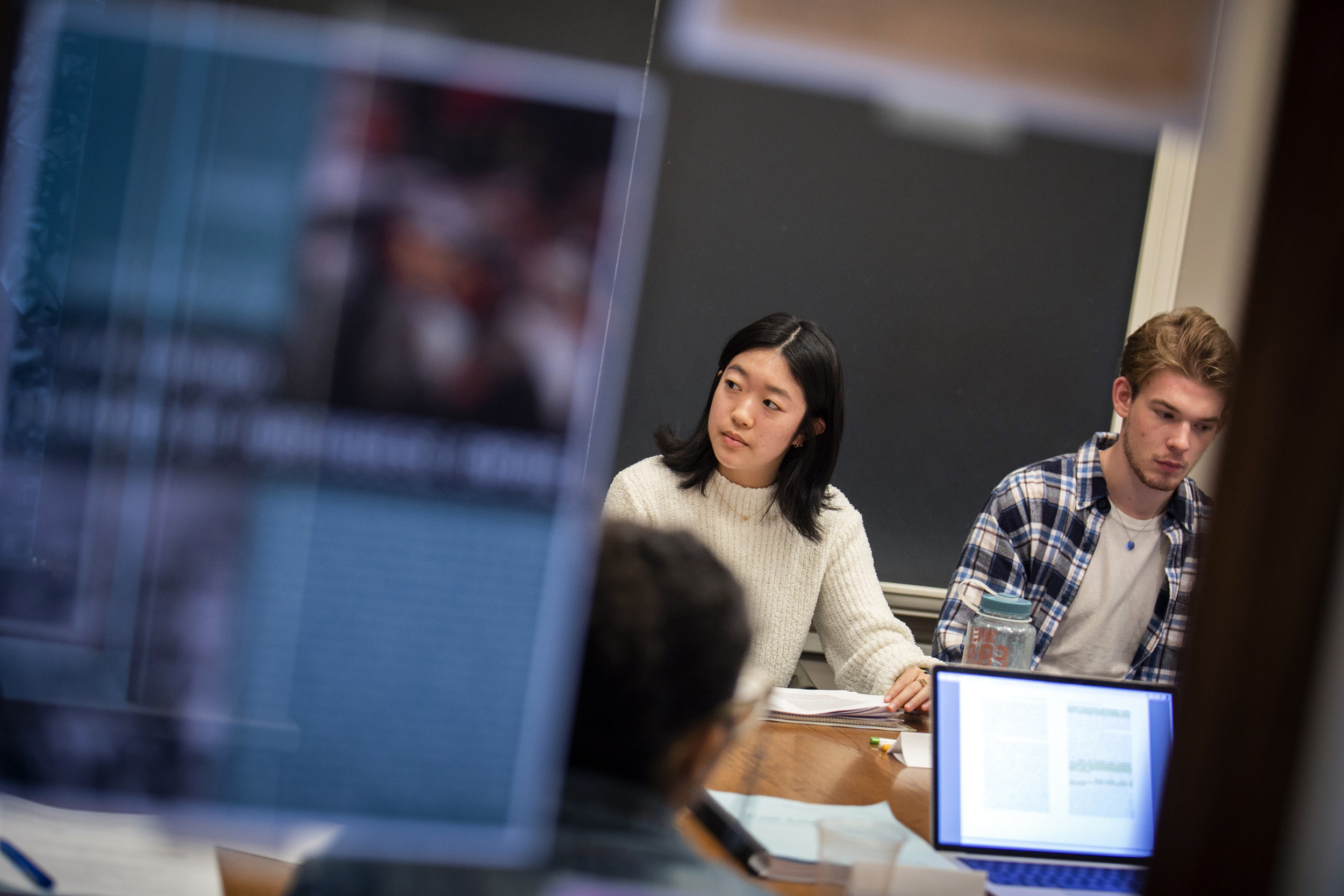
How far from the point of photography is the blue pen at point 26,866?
2.78ft

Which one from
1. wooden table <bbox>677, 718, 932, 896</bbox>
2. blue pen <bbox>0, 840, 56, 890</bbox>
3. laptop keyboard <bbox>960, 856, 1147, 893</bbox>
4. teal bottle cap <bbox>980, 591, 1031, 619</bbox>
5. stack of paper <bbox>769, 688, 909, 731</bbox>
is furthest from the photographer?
teal bottle cap <bbox>980, 591, 1031, 619</bbox>

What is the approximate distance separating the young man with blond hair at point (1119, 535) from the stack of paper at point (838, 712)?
1.08 feet

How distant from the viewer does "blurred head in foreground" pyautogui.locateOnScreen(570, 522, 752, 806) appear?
2.80 ft

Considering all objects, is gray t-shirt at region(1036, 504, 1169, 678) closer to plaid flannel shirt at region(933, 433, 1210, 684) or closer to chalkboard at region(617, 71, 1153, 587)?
plaid flannel shirt at region(933, 433, 1210, 684)

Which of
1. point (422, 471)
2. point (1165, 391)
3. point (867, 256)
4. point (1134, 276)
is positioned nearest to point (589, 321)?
point (422, 471)

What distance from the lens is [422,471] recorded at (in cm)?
93

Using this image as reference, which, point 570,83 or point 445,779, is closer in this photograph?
point 445,779

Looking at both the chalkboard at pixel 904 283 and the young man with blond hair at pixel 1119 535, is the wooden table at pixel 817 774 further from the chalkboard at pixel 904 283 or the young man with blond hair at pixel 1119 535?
the chalkboard at pixel 904 283

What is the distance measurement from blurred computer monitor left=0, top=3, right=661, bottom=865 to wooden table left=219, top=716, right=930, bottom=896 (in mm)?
409

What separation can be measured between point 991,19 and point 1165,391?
4.61 feet

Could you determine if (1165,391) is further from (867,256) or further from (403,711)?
(403,711)

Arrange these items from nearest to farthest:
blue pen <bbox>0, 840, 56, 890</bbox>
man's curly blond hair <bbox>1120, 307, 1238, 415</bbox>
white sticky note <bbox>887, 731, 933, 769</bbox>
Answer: blue pen <bbox>0, 840, 56, 890</bbox> → white sticky note <bbox>887, 731, 933, 769</bbox> → man's curly blond hair <bbox>1120, 307, 1238, 415</bbox>

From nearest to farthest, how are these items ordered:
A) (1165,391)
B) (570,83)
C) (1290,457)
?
(1290,457) → (570,83) → (1165,391)

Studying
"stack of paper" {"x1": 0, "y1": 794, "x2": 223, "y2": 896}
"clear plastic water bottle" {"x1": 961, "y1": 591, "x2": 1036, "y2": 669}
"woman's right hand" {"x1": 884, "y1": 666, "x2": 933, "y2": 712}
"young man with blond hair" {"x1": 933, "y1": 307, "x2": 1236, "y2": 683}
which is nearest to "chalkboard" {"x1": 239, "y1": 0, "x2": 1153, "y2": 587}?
"young man with blond hair" {"x1": 933, "y1": 307, "x2": 1236, "y2": 683}
